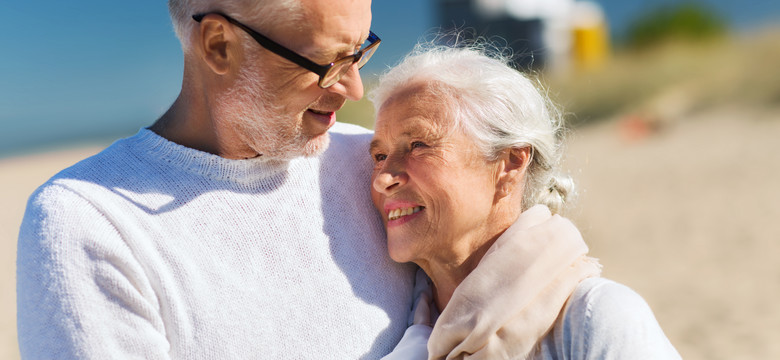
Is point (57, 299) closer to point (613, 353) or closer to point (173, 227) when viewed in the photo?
point (173, 227)

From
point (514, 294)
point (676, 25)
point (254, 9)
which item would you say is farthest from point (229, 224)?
point (676, 25)

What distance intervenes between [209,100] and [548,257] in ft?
3.72

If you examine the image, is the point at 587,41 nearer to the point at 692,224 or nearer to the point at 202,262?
the point at 692,224

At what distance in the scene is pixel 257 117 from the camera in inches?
88.3

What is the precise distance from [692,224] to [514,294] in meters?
9.75

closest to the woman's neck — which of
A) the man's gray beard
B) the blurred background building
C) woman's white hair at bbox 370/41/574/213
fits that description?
woman's white hair at bbox 370/41/574/213

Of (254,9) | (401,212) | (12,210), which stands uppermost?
(12,210)

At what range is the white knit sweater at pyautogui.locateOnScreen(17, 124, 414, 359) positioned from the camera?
5.94 ft

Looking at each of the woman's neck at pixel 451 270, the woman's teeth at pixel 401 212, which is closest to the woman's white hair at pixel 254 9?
the woman's teeth at pixel 401 212

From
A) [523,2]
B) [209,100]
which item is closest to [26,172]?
[523,2]

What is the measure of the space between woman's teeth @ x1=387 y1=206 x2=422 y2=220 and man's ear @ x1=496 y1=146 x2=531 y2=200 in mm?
279

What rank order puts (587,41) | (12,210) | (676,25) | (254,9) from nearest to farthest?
(254,9) < (12,210) < (587,41) < (676,25)

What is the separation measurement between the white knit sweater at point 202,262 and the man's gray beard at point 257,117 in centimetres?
8

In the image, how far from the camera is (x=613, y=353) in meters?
1.95
